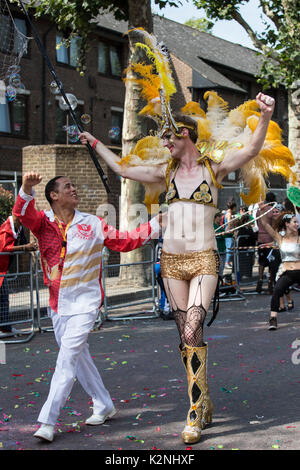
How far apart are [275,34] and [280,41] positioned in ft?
5.13

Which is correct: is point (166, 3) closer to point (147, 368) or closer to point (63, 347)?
point (147, 368)

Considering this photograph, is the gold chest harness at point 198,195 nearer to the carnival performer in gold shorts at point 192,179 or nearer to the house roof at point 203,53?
the carnival performer in gold shorts at point 192,179

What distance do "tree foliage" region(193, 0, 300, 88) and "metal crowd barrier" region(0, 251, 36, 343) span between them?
43.6 feet

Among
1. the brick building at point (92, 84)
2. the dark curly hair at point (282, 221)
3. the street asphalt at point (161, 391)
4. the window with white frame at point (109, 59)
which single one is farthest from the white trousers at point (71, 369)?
the window with white frame at point (109, 59)

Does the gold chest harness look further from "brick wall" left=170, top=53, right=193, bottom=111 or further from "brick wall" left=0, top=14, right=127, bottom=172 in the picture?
"brick wall" left=170, top=53, right=193, bottom=111

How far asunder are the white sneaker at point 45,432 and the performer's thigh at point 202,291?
1280mm

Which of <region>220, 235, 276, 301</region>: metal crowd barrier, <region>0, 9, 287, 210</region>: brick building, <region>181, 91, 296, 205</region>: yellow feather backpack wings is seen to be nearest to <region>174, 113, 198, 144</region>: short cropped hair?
<region>181, 91, 296, 205</region>: yellow feather backpack wings

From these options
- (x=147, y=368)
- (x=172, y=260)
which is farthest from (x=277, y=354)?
(x=172, y=260)

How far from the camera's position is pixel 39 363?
749 centimetres

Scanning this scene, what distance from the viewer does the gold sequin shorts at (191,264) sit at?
4766 mm

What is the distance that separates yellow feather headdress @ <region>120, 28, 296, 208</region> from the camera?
4.99m

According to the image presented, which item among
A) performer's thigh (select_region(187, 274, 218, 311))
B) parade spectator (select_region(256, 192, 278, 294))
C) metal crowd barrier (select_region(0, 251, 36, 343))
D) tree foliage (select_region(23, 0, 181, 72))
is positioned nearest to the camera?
performer's thigh (select_region(187, 274, 218, 311))

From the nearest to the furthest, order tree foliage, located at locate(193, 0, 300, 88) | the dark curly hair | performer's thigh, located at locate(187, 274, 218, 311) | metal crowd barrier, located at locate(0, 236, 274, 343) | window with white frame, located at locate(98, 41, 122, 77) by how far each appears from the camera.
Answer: performer's thigh, located at locate(187, 274, 218, 311)
metal crowd barrier, located at locate(0, 236, 274, 343)
the dark curly hair
tree foliage, located at locate(193, 0, 300, 88)
window with white frame, located at locate(98, 41, 122, 77)

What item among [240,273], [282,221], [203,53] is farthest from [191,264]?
[203,53]
